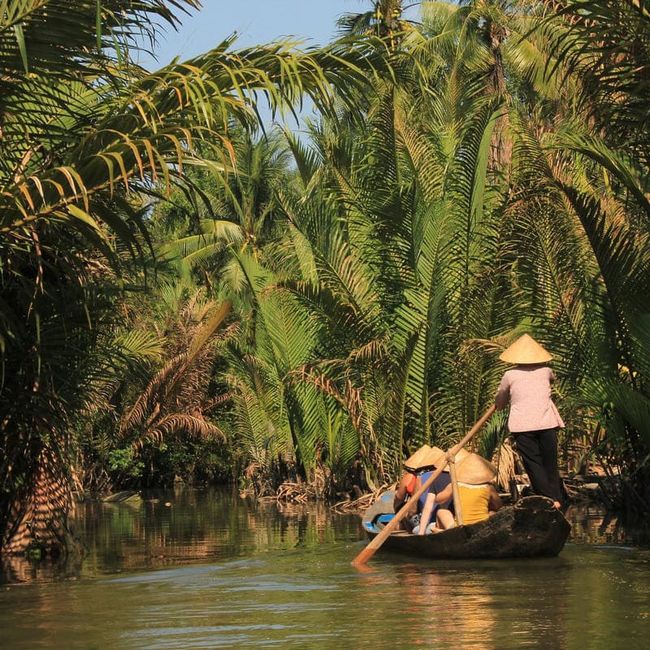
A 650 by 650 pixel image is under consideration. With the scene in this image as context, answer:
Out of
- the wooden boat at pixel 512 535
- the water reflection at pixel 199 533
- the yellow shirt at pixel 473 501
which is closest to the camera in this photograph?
the wooden boat at pixel 512 535

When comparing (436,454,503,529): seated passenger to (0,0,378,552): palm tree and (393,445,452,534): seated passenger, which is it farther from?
(0,0,378,552): palm tree

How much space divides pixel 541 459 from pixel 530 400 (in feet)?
1.78

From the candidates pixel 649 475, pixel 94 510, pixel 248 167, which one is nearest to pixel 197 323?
pixel 94 510

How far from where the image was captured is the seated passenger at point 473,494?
1118 centimetres

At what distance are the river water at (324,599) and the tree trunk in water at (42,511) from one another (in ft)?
1.54

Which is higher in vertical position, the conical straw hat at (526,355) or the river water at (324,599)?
the conical straw hat at (526,355)

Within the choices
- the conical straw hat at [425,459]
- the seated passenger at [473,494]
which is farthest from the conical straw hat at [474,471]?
the conical straw hat at [425,459]

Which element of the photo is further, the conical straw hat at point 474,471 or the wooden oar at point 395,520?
the conical straw hat at point 474,471

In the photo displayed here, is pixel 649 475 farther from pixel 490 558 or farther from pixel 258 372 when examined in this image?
Answer: pixel 258 372

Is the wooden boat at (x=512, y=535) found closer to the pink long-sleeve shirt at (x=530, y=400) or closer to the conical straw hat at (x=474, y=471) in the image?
the conical straw hat at (x=474, y=471)

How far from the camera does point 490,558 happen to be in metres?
10.7

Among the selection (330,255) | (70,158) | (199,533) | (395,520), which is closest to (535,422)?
(395,520)

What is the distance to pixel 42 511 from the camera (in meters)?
12.0

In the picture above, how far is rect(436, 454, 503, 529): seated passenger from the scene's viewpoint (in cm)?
1118
